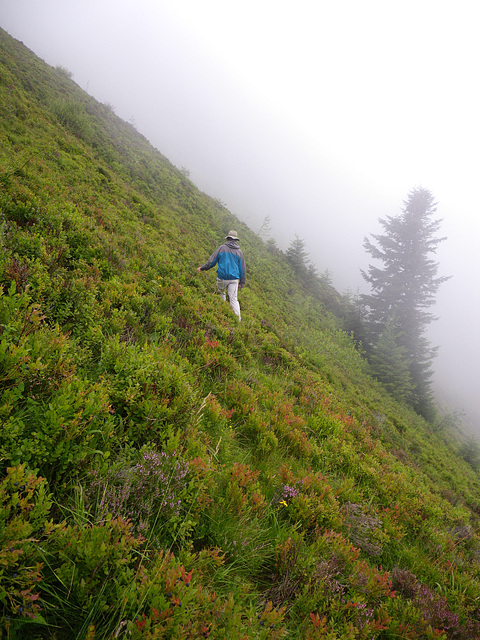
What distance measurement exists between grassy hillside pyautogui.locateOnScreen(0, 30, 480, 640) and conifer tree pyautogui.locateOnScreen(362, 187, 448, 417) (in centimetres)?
1440

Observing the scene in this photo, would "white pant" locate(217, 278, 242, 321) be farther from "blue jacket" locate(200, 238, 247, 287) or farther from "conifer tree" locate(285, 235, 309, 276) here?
"conifer tree" locate(285, 235, 309, 276)

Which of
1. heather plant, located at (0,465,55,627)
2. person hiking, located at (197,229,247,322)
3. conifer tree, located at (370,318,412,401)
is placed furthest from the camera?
conifer tree, located at (370,318,412,401)

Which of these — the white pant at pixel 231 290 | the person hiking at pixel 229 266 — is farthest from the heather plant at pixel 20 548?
the person hiking at pixel 229 266

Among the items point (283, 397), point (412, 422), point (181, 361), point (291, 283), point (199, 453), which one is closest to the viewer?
point (199, 453)

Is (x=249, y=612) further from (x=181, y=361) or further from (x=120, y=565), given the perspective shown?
(x=181, y=361)

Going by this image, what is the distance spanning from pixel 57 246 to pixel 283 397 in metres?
5.13

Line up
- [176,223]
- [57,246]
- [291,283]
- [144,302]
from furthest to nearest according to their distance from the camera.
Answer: [291,283], [176,223], [144,302], [57,246]

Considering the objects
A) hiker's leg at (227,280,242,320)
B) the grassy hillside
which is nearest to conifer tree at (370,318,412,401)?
the grassy hillside

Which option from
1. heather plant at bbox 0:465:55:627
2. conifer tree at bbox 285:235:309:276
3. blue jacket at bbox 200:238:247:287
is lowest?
heather plant at bbox 0:465:55:627

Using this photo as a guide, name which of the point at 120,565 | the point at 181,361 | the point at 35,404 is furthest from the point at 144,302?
the point at 120,565

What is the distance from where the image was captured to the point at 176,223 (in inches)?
546

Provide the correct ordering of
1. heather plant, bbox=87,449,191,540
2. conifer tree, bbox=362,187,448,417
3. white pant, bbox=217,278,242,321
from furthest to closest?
1. conifer tree, bbox=362,187,448,417
2. white pant, bbox=217,278,242,321
3. heather plant, bbox=87,449,191,540

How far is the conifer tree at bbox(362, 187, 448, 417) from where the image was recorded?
64.8 feet

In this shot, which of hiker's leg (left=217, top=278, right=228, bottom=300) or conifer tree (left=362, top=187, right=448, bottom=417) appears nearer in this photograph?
hiker's leg (left=217, top=278, right=228, bottom=300)
